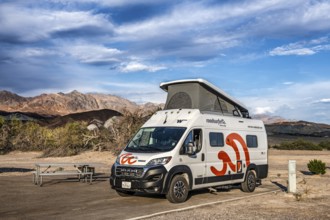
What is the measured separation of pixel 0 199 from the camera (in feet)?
38.6

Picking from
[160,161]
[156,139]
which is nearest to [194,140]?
[156,139]

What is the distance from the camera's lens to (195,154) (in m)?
11.7

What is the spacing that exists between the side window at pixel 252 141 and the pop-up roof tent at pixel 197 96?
3.65 ft

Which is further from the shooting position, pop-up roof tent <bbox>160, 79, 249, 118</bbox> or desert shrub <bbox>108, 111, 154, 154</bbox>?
desert shrub <bbox>108, 111, 154, 154</bbox>

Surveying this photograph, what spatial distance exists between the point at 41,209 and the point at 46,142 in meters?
26.8

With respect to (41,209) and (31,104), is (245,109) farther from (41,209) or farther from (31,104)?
(31,104)

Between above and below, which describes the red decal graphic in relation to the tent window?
below

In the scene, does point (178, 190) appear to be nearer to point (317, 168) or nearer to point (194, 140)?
point (194, 140)

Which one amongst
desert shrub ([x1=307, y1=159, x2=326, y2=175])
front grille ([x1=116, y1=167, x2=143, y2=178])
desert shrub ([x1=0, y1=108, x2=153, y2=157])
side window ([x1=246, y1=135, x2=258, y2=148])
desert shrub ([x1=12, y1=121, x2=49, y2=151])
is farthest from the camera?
desert shrub ([x1=12, y1=121, x2=49, y2=151])

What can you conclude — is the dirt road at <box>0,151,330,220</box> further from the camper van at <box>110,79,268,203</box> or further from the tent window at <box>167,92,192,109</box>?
the tent window at <box>167,92,192,109</box>

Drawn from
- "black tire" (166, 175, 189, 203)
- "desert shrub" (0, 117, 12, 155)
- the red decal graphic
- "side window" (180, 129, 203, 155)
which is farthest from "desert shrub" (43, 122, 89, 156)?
"black tire" (166, 175, 189, 203)

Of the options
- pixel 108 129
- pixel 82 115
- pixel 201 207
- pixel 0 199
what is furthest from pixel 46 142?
pixel 82 115

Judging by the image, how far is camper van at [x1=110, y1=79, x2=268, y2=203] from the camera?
1091 centimetres

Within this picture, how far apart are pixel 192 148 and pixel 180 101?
2.33 m
